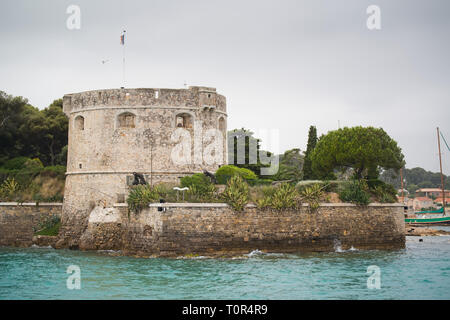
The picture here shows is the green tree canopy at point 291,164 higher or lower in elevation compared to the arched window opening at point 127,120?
lower

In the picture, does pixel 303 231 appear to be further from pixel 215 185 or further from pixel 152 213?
pixel 152 213

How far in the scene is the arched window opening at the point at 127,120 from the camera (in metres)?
26.3

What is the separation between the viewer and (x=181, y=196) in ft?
75.9

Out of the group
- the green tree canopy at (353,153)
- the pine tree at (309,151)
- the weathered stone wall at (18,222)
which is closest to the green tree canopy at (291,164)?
the pine tree at (309,151)

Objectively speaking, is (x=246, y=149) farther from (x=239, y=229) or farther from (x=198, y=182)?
(x=239, y=229)

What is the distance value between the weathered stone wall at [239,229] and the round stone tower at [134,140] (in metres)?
1.86

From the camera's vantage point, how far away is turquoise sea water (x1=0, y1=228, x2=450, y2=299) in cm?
1568

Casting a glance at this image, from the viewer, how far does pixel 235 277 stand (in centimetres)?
1759

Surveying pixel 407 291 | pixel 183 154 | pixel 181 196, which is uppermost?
pixel 183 154

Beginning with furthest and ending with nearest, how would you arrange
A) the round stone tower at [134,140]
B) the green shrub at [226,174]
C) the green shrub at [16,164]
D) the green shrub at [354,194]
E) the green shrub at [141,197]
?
the green shrub at [16,164], the round stone tower at [134,140], the green shrub at [226,174], the green shrub at [354,194], the green shrub at [141,197]

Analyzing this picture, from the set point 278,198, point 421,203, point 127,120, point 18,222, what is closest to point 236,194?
point 278,198

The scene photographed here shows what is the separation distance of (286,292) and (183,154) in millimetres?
11753

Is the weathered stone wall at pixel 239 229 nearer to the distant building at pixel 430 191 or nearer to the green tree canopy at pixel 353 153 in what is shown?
the green tree canopy at pixel 353 153

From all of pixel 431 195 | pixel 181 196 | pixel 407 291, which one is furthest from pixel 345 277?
pixel 431 195
